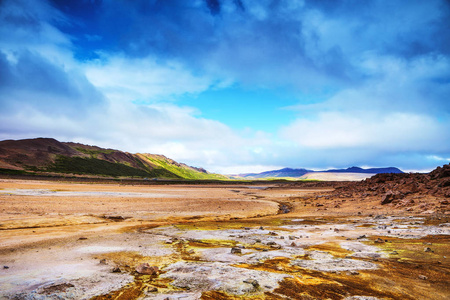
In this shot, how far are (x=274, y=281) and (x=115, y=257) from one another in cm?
496

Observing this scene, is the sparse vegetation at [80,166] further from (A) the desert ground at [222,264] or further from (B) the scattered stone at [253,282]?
(B) the scattered stone at [253,282]

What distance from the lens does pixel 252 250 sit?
847 centimetres

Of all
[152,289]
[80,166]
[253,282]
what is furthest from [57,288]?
[80,166]

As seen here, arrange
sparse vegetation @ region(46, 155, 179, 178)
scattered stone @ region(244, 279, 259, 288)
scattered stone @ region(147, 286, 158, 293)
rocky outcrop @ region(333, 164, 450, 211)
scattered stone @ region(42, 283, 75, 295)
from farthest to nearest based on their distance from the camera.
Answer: sparse vegetation @ region(46, 155, 179, 178) → rocky outcrop @ region(333, 164, 450, 211) → scattered stone @ region(244, 279, 259, 288) → scattered stone @ region(147, 286, 158, 293) → scattered stone @ region(42, 283, 75, 295)

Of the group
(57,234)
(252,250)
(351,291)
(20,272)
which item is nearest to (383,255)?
(351,291)

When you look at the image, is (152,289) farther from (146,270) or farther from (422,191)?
(422,191)

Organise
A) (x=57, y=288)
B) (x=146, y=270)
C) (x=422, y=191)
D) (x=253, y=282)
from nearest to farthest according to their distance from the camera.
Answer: (x=57, y=288) < (x=253, y=282) < (x=146, y=270) < (x=422, y=191)

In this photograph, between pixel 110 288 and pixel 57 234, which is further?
pixel 57 234

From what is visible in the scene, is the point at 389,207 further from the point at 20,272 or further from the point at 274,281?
the point at 20,272

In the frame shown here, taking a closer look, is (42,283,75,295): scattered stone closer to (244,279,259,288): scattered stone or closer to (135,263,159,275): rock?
(135,263,159,275): rock

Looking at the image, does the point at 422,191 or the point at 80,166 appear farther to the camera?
the point at 80,166

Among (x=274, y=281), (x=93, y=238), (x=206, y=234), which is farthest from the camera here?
(x=206, y=234)

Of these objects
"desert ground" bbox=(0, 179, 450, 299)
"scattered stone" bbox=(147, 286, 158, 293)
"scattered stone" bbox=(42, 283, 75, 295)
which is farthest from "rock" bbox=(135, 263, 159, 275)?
"scattered stone" bbox=(42, 283, 75, 295)

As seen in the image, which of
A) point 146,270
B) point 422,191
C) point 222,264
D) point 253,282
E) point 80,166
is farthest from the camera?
point 80,166
